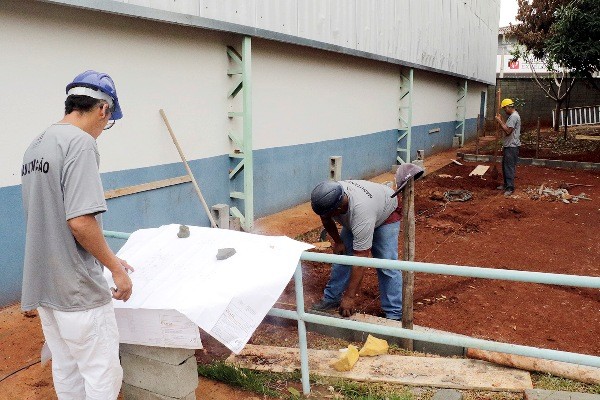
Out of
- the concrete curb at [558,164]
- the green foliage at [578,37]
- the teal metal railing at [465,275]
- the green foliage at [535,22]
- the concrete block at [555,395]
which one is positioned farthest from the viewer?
the green foliage at [535,22]

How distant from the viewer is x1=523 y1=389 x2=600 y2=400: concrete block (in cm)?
296

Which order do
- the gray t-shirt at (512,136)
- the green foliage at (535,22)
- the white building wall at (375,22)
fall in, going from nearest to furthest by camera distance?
the white building wall at (375,22) → the gray t-shirt at (512,136) → the green foliage at (535,22)

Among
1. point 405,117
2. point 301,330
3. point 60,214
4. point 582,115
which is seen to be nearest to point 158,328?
point 60,214

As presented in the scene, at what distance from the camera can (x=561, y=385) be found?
3.32 metres

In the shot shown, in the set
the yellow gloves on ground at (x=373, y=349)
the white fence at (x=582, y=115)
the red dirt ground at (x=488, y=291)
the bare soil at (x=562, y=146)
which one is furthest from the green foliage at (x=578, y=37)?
the white fence at (x=582, y=115)

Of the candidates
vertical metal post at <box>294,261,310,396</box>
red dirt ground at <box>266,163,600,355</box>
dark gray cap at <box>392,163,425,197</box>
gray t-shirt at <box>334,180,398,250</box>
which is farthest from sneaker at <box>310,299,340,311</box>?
vertical metal post at <box>294,261,310,396</box>

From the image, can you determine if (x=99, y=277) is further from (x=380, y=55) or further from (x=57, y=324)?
(x=380, y=55)

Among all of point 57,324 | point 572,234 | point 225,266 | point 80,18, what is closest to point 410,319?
Answer: point 225,266

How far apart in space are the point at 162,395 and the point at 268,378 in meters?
0.87

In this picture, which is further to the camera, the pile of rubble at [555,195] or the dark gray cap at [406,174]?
the pile of rubble at [555,195]

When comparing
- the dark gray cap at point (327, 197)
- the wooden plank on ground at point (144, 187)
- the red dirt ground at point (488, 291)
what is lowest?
the red dirt ground at point (488, 291)

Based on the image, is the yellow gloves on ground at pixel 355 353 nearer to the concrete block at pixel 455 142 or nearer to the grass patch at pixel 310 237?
the grass patch at pixel 310 237

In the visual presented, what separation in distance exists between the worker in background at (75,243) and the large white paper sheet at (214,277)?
0.79ft

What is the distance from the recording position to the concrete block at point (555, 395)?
2.96 meters
